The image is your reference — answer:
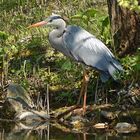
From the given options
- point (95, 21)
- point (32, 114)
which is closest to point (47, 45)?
point (95, 21)

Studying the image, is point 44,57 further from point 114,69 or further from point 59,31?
point 114,69

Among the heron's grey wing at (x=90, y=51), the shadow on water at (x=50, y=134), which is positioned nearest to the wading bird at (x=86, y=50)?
the heron's grey wing at (x=90, y=51)

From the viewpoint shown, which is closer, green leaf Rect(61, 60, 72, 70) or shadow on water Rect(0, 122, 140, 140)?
shadow on water Rect(0, 122, 140, 140)

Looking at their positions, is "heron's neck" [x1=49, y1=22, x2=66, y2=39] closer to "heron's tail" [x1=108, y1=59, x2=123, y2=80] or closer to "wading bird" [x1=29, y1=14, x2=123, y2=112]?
"wading bird" [x1=29, y1=14, x2=123, y2=112]

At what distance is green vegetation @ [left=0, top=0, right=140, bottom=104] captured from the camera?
9.28m

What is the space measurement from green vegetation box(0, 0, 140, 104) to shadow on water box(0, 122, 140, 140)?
1114 mm

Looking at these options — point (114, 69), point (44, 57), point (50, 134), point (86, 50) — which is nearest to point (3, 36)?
point (44, 57)

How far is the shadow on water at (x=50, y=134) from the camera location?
739 cm

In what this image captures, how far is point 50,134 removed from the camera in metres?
7.68

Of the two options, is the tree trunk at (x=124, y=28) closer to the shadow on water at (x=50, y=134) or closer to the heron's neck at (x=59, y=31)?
the heron's neck at (x=59, y=31)

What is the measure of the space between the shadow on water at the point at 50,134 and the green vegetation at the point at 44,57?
1114 millimetres

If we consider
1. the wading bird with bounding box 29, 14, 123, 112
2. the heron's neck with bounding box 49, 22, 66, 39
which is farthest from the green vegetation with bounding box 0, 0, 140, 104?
the heron's neck with bounding box 49, 22, 66, 39

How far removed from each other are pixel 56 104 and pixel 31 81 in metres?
0.66

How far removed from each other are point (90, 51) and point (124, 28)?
0.67m
